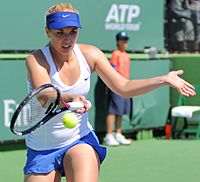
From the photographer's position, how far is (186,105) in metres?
10.2

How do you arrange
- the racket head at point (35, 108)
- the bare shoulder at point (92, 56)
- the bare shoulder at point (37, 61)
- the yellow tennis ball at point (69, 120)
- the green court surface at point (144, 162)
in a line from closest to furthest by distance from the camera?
the yellow tennis ball at point (69, 120)
the racket head at point (35, 108)
the bare shoulder at point (37, 61)
the bare shoulder at point (92, 56)
the green court surface at point (144, 162)

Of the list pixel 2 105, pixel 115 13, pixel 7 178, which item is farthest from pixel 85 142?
pixel 115 13

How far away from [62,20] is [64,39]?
11cm

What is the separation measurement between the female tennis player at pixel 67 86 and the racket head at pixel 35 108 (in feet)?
0.27

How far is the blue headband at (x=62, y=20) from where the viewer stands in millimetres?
3594

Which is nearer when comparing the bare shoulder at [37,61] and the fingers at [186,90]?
the fingers at [186,90]

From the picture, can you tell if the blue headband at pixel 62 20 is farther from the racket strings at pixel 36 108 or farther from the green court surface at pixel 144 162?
the green court surface at pixel 144 162

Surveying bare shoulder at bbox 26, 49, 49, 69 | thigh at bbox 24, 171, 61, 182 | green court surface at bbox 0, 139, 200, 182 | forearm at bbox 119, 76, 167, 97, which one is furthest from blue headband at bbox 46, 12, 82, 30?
green court surface at bbox 0, 139, 200, 182

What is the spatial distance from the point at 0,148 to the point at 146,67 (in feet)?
8.75

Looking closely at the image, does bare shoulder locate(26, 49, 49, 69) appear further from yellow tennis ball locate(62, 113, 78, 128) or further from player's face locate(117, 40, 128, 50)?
player's face locate(117, 40, 128, 50)

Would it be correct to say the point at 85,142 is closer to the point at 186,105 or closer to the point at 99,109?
the point at 99,109

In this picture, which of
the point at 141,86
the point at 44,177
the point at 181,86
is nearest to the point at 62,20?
the point at 141,86

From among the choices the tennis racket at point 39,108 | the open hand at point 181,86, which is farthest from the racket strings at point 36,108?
the open hand at point 181,86

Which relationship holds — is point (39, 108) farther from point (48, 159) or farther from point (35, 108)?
point (48, 159)
